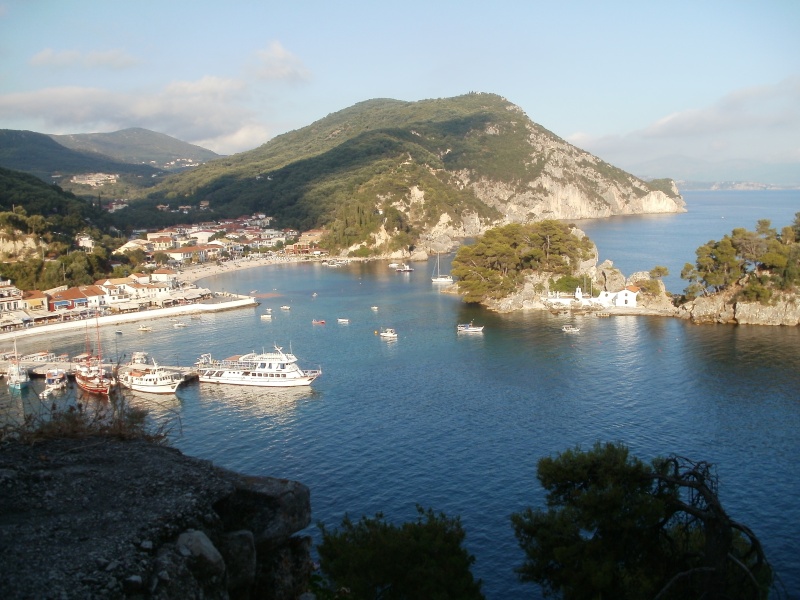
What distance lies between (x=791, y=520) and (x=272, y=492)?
12.4 m

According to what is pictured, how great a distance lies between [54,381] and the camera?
25.4 metres

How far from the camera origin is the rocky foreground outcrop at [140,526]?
4.05 m

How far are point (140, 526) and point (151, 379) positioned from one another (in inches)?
839

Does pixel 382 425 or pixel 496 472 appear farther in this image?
pixel 382 425

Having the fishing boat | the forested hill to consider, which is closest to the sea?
the fishing boat

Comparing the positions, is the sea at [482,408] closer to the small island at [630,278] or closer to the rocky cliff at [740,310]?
the rocky cliff at [740,310]

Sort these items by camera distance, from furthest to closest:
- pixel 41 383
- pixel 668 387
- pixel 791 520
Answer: pixel 41 383 → pixel 668 387 → pixel 791 520

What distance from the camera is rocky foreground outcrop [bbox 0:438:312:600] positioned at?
405 cm

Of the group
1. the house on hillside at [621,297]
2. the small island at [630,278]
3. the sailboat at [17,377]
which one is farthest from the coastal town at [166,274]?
the house on hillside at [621,297]

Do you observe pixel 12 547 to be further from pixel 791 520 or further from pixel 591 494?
pixel 791 520

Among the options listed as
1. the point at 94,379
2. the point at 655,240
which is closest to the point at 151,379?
the point at 94,379

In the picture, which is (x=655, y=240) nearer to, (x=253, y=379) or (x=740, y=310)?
(x=740, y=310)

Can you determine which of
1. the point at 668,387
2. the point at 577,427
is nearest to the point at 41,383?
the point at 577,427

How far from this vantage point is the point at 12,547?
13.7 feet
